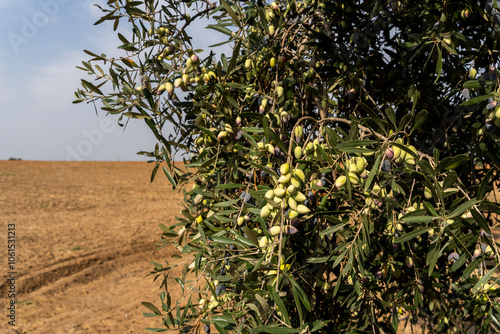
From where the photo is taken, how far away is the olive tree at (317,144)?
923mm

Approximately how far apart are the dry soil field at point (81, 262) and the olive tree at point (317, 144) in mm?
3105

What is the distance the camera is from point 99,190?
13430 millimetres

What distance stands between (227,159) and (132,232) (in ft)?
22.3

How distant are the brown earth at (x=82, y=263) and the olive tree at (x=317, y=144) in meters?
0.52

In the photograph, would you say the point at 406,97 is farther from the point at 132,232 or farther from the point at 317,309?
the point at 132,232

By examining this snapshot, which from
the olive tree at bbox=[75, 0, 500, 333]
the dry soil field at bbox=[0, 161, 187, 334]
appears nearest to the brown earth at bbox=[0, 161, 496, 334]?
the dry soil field at bbox=[0, 161, 187, 334]

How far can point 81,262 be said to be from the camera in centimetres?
561

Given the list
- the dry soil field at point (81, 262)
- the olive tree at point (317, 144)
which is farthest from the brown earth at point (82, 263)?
the olive tree at point (317, 144)

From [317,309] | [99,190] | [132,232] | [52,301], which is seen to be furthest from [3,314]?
[99,190]

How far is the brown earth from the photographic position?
13.2 ft

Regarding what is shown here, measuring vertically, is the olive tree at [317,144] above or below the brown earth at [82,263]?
above

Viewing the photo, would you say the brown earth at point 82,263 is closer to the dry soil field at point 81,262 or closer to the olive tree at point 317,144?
the dry soil field at point 81,262

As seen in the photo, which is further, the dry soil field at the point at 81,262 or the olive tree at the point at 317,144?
the dry soil field at the point at 81,262

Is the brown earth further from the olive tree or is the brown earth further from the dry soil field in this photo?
the olive tree
